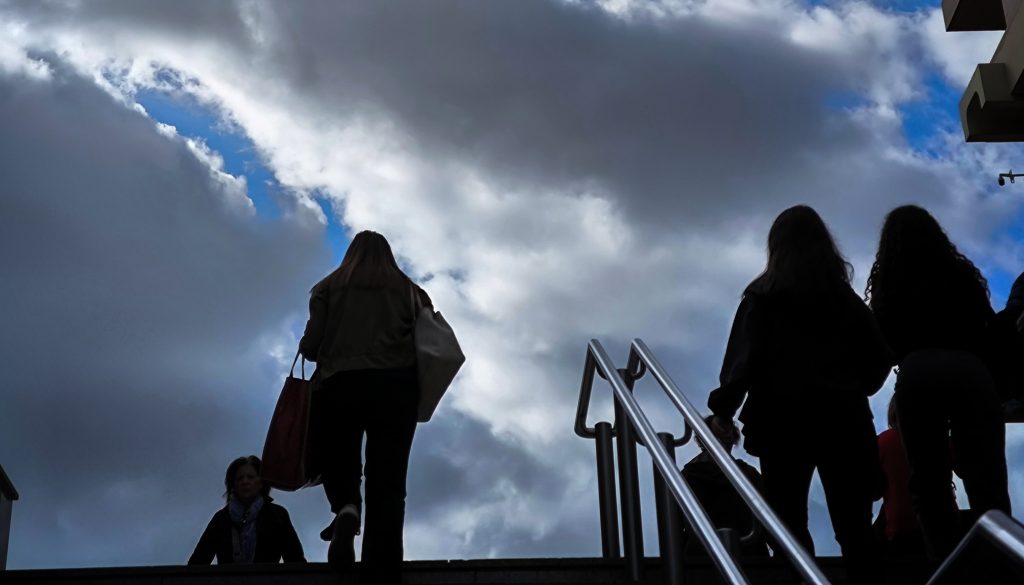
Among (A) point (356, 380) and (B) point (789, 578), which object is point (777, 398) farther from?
(A) point (356, 380)

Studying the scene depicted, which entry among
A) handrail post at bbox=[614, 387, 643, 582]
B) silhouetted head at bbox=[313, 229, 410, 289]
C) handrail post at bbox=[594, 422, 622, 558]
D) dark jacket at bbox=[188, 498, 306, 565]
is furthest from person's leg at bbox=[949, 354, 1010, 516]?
dark jacket at bbox=[188, 498, 306, 565]

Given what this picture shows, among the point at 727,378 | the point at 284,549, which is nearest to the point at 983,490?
the point at 727,378

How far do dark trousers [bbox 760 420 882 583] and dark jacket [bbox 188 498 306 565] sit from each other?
304cm

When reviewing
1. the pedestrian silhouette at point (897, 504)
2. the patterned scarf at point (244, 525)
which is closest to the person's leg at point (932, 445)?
the pedestrian silhouette at point (897, 504)

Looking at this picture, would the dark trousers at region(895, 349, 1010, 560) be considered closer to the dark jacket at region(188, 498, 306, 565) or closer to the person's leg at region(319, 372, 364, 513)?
the person's leg at region(319, 372, 364, 513)

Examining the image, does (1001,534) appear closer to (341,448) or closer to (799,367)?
(799,367)

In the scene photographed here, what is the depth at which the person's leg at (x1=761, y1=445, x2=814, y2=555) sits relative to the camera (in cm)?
430

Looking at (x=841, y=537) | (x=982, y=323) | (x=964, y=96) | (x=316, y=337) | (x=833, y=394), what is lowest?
(x=841, y=537)

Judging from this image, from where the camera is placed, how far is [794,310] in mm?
4535

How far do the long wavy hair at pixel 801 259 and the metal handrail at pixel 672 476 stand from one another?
1.95ft

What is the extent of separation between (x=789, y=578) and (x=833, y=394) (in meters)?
0.78

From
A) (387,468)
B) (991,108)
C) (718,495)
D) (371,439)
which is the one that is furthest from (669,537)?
(991,108)

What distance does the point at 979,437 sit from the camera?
445 centimetres

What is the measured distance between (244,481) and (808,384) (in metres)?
3.39
